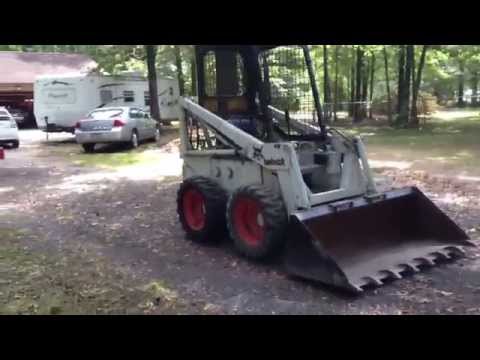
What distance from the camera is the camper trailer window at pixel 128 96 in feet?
80.0

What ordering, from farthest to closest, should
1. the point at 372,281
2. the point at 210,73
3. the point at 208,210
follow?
the point at 210,73, the point at 208,210, the point at 372,281

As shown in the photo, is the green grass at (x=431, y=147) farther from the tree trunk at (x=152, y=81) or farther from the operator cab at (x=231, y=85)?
the tree trunk at (x=152, y=81)

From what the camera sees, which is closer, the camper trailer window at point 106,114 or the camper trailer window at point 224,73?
the camper trailer window at point 224,73

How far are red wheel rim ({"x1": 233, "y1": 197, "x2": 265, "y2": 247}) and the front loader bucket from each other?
70cm

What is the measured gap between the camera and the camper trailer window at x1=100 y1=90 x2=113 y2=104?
23.6 metres

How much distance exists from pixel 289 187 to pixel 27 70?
35240mm

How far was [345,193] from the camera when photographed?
6289 mm

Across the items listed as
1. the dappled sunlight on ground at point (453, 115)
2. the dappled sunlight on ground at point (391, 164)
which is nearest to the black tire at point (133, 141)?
the dappled sunlight on ground at point (391, 164)

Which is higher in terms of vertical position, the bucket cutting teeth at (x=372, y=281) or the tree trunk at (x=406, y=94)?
the tree trunk at (x=406, y=94)

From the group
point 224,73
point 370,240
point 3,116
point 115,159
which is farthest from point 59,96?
point 370,240

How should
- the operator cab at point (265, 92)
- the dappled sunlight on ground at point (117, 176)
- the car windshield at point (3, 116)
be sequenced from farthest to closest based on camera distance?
1. the car windshield at point (3, 116)
2. the dappled sunlight on ground at point (117, 176)
3. the operator cab at point (265, 92)

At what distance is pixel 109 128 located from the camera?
17375mm

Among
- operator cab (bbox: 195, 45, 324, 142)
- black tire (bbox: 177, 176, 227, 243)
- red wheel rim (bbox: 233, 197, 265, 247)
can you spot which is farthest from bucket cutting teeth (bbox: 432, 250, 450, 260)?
black tire (bbox: 177, 176, 227, 243)

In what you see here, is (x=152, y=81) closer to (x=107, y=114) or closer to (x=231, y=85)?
(x=107, y=114)
